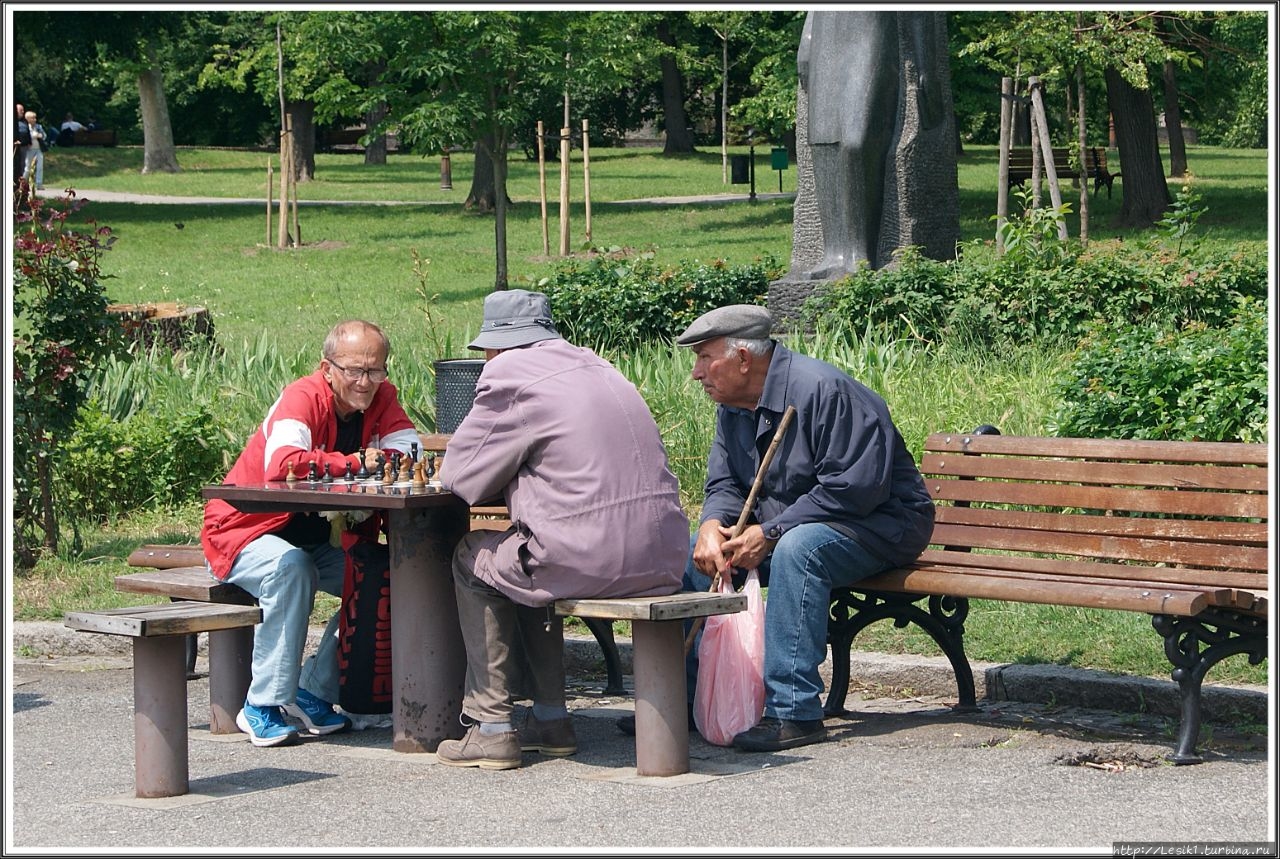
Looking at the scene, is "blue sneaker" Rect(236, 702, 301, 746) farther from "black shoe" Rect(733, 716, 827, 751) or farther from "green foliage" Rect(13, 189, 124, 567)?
"green foliage" Rect(13, 189, 124, 567)

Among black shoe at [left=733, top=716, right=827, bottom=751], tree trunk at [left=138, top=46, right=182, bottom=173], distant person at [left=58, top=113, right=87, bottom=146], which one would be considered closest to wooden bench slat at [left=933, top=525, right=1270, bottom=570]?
black shoe at [left=733, top=716, right=827, bottom=751]

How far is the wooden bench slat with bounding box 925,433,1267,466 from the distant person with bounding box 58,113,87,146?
44.8 meters

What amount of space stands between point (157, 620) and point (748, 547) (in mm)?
1879

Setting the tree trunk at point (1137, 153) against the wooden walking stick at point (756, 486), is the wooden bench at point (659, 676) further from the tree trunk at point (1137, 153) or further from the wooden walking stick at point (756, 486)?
the tree trunk at point (1137, 153)

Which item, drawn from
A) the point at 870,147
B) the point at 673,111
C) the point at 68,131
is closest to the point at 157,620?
the point at 870,147

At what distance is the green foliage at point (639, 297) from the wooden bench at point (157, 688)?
7108 mm

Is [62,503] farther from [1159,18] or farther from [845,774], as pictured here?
[1159,18]

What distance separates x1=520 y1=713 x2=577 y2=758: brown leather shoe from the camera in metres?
5.57

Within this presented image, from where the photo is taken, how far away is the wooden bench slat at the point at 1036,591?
5066mm

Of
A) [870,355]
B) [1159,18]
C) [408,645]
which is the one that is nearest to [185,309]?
[870,355]

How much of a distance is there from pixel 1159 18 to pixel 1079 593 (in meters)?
19.5

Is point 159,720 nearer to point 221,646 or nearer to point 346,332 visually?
point 221,646

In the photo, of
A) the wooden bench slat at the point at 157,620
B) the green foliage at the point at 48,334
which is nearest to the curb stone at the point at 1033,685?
the wooden bench slat at the point at 157,620

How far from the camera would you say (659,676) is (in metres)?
5.20
